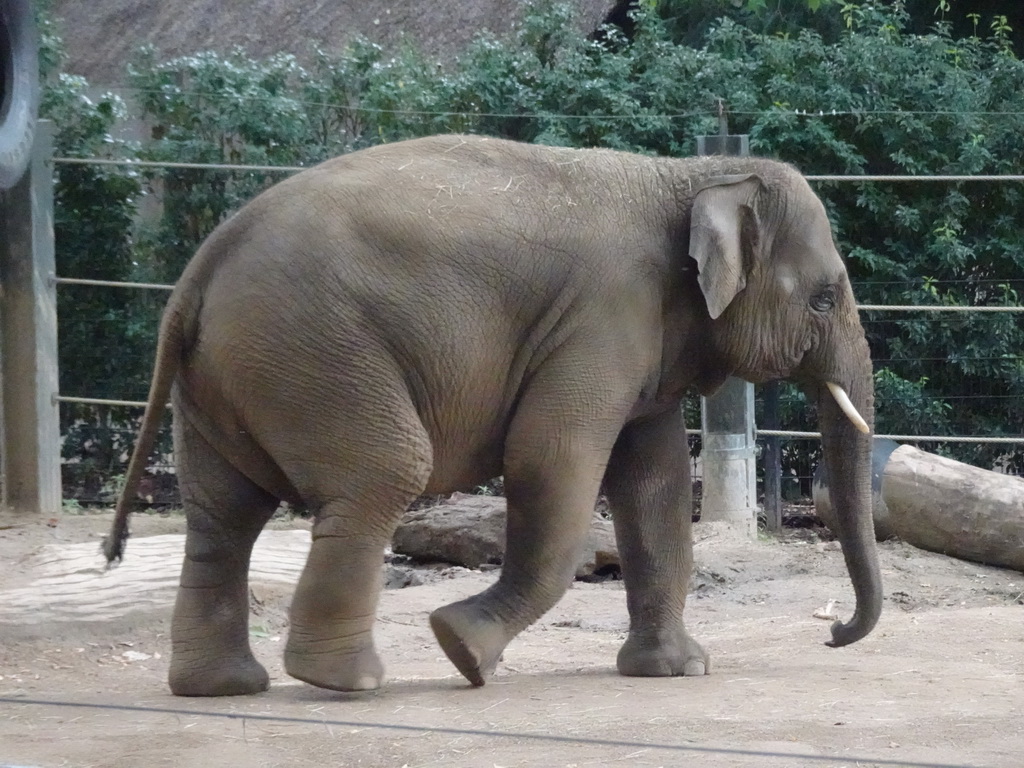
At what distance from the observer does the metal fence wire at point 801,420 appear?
29.9 ft

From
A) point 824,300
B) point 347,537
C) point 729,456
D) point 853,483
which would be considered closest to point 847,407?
point 853,483

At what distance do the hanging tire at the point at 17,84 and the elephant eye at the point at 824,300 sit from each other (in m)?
4.67

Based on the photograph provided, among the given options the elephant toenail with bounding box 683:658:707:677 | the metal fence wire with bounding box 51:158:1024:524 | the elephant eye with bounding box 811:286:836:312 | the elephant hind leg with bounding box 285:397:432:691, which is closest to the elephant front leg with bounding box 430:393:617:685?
the elephant hind leg with bounding box 285:397:432:691

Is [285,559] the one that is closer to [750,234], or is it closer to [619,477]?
[619,477]

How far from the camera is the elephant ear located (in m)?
4.95

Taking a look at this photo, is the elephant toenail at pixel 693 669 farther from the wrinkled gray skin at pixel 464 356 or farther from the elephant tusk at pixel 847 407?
the elephant tusk at pixel 847 407

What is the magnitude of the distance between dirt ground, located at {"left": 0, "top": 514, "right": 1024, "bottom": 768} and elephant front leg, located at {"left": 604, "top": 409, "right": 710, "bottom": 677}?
23cm

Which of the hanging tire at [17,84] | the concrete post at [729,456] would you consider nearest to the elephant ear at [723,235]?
the concrete post at [729,456]

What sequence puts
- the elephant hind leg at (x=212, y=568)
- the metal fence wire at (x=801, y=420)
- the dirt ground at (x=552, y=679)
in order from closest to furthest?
the dirt ground at (x=552, y=679)
the elephant hind leg at (x=212, y=568)
the metal fence wire at (x=801, y=420)

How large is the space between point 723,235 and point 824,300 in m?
0.53

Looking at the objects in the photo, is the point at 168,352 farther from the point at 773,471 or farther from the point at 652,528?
the point at 773,471

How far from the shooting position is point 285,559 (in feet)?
22.7

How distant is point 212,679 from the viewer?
4902 mm

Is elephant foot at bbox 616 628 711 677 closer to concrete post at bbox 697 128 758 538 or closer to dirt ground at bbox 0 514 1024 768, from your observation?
dirt ground at bbox 0 514 1024 768
